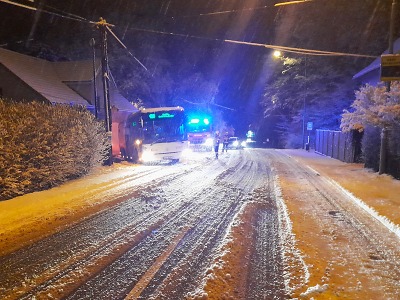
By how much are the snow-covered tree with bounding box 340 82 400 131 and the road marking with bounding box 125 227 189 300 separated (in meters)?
10.4

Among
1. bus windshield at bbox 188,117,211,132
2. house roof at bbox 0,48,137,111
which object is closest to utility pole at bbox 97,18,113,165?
house roof at bbox 0,48,137,111

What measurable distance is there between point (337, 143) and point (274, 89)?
59.6 ft

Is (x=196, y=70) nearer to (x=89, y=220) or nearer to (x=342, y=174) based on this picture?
(x=342, y=174)

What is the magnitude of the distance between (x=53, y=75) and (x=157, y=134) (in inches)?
753

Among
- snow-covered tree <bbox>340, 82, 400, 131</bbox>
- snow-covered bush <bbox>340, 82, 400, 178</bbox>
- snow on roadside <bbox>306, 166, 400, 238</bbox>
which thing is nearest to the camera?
snow on roadside <bbox>306, 166, 400, 238</bbox>

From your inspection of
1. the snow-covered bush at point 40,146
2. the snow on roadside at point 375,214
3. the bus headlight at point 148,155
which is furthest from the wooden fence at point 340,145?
the snow-covered bush at point 40,146

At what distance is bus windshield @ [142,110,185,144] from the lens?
21.0 m

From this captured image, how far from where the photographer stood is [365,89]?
15117 mm

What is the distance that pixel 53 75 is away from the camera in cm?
3412

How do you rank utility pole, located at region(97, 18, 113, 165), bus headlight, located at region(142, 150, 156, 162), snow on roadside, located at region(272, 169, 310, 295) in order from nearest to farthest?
snow on roadside, located at region(272, 169, 310, 295)
utility pole, located at region(97, 18, 113, 165)
bus headlight, located at region(142, 150, 156, 162)

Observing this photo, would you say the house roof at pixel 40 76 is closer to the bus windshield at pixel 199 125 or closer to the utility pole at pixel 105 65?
the bus windshield at pixel 199 125

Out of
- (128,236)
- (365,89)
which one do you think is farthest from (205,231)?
(365,89)

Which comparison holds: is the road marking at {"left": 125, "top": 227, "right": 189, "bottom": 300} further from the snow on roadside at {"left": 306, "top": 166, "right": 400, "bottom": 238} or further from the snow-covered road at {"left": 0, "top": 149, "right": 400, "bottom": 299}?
the snow on roadside at {"left": 306, "top": 166, "right": 400, "bottom": 238}

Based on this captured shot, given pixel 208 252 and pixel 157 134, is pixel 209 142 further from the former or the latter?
pixel 208 252
